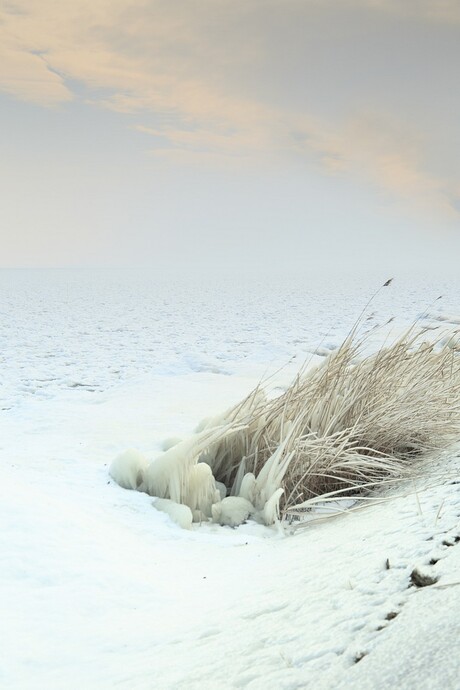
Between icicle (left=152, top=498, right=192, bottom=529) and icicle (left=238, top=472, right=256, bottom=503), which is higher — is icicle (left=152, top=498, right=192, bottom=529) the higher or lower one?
the lower one

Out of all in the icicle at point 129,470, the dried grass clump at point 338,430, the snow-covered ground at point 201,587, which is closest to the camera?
the snow-covered ground at point 201,587

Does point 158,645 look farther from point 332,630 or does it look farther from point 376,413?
point 376,413

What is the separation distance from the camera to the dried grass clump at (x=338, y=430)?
241 cm

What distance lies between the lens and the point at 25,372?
5.61 m

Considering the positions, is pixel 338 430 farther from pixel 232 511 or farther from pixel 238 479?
pixel 232 511

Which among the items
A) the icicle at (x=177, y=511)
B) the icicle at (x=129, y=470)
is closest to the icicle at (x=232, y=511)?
the icicle at (x=177, y=511)

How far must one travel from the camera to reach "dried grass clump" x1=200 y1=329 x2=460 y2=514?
2.41m

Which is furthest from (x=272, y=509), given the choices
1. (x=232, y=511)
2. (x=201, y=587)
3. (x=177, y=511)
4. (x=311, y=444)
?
(x=201, y=587)

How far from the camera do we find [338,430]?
2729 millimetres

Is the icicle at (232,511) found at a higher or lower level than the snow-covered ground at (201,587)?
lower

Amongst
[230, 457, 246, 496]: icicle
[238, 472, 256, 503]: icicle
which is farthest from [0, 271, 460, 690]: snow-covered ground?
[230, 457, 246, 496]: icicle

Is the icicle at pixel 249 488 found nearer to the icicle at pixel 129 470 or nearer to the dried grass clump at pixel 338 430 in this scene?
the dried grass clump at pixel 338 430

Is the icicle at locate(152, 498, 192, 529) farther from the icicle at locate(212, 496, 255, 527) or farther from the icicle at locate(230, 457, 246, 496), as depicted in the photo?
the icicle at locate(230, 457, 246, 496)

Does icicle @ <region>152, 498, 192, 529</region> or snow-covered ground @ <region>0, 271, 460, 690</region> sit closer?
snow-covered ground @ <region>0, 271, 460, 690</region>
